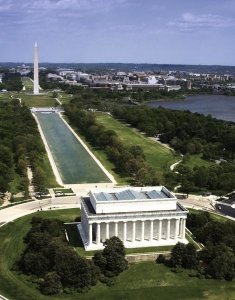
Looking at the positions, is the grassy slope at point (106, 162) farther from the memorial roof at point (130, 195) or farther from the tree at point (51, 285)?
the tree at point (51, 285)

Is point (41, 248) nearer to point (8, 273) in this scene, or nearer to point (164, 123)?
point (8, 273)

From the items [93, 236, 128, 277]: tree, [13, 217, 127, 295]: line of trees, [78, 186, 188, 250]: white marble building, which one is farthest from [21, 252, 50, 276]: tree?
[78, 186, 188, 250]: white marble building

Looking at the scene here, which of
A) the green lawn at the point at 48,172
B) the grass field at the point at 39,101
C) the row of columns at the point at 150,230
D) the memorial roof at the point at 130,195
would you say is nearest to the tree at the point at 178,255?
the row of columns at the point at 150,230

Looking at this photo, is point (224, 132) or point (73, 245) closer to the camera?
point (73, 245)

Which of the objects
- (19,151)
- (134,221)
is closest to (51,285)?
(134,221)

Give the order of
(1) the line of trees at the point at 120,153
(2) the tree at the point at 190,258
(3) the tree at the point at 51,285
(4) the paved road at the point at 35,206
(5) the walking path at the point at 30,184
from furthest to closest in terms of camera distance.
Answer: (1) the line of trees at the point at 120,153 → (5) the walking path at the point at 30,184 → (4) the paved road at the point at 35,206 → (2) the tree at the point at 190,258 → (3) the tree at the point at 51,285

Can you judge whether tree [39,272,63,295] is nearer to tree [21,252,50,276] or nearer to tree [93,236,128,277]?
tree [21,252,50,276]

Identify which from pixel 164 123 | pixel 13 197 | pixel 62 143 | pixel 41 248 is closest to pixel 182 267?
pixel 41 248
